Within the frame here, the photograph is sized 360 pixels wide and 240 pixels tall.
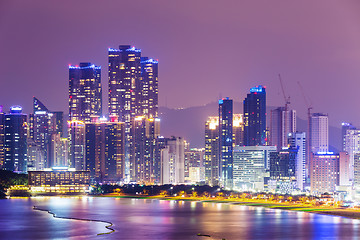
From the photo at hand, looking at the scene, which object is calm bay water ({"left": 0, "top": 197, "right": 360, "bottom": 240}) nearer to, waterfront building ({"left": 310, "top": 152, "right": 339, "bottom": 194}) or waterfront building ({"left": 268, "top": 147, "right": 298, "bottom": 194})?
waterfront building ({"left": 268, "top": 147, "right": 298, "bottom": 194})

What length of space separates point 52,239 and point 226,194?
300ft

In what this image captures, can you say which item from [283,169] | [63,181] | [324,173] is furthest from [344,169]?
[63,181]

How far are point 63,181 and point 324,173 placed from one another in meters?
67.1

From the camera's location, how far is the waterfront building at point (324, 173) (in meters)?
190

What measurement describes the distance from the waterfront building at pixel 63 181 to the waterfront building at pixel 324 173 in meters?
58.1

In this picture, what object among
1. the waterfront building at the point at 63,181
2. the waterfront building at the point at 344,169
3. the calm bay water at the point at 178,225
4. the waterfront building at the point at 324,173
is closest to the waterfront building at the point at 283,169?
the waterfront building at the point at 324,173

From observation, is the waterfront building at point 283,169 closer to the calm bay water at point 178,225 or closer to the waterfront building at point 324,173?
the waterfront building at point 324,173

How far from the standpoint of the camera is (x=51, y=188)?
16712 cm

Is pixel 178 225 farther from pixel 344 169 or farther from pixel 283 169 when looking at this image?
pixel 344 169

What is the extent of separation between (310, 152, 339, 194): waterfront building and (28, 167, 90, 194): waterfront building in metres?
58.1

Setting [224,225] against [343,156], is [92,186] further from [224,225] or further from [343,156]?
[224,225]

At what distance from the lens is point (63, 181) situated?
16850 centimetres

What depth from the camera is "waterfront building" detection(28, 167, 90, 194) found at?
166 metres

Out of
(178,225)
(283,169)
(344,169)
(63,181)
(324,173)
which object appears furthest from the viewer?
(283,169)
